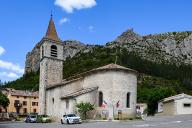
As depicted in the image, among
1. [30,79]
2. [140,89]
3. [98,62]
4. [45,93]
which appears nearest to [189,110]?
[45,93]

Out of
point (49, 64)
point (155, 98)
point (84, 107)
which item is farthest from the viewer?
point (155, 98)

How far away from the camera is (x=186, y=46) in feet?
635

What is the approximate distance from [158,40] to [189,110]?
444 feet

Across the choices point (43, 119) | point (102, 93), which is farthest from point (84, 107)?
point (43, 119)

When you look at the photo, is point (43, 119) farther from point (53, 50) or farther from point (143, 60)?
point (143, 60)

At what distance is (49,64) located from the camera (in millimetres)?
65312

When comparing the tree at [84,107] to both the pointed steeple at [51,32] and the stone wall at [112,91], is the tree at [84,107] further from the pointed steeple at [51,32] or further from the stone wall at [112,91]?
the pointed steeple at [51,32]

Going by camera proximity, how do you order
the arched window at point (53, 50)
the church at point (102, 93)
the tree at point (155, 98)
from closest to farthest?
1. the church at point (102, 93)
2. the arched window at point (53, 50)
3. the tree at point (155, 98)

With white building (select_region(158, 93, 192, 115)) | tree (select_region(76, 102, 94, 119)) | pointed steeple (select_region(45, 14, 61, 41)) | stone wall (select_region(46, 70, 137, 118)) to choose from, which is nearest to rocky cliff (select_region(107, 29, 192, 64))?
white building (select_region(158, 93, 192, 115))

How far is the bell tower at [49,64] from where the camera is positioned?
6500cm

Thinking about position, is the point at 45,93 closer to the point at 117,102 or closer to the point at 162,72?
the point at 117,102

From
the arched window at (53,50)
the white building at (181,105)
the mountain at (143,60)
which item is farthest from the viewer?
the mountain at (143,60)

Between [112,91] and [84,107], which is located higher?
[112,91]

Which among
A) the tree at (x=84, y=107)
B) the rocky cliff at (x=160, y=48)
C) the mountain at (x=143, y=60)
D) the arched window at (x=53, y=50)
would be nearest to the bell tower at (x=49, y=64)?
the arched window at (x=53, y=50)
